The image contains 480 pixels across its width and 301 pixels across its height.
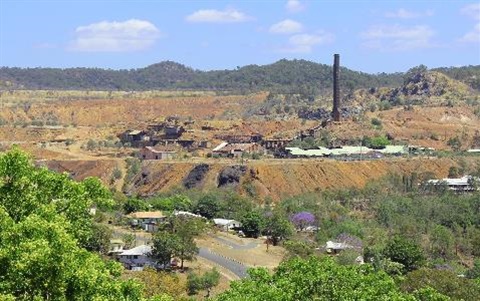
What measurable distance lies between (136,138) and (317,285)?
103285 mm

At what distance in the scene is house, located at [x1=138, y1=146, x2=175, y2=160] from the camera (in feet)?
354

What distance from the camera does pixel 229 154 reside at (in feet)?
354

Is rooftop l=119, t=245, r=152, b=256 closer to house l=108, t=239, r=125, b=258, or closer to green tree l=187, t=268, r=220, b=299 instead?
house l=108, t=239, r=125, b=258

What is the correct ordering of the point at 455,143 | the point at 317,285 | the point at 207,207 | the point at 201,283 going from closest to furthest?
the point at 317,285, the point at 201,283, the point at 207,207, the point at 455,143

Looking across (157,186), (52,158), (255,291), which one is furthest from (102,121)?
(255,291)

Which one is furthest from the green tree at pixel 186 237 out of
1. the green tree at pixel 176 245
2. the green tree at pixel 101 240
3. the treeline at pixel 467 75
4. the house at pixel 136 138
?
the treeline at pixel 467 75

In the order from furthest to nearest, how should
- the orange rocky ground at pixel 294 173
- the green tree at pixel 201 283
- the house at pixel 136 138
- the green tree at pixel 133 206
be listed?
the house at pixel 136 138
the orange rocky ground at pixel 294 173
the green tree at pixel 133 206
the green tree at pixel 201 283

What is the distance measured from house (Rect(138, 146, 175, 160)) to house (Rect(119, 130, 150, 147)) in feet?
32.4

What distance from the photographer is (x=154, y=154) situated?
107812mm

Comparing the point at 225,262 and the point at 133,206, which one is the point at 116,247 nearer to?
the point at 225,262

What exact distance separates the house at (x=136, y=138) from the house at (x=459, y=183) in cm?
4681

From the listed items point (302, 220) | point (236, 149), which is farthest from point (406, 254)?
point (236, 149)

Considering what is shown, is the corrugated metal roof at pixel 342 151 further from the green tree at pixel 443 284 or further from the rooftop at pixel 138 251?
the green tree at pixel 443 284

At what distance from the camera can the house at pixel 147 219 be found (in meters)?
66.6
